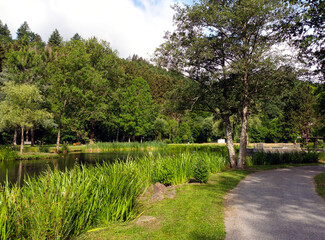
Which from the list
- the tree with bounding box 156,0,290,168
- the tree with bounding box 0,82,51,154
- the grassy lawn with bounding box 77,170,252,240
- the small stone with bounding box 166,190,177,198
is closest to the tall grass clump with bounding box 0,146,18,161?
the tree with bounding box 0,82,51,154

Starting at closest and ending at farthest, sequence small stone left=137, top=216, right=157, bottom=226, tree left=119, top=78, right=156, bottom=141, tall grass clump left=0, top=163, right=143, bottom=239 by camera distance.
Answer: tall grass clump left=0, top=163, right=143, bottom=239
small stone left=137, top=216, right=157, bottom=226
tree left=119, top=78, right=156, bottom=141

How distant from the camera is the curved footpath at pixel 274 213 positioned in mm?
4098

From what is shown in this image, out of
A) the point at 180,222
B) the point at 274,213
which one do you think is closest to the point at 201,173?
the point at 274,213

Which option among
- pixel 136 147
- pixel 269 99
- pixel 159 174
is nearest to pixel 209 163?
pixel 159 174

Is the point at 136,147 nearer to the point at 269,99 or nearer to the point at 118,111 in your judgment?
the point at 118,111

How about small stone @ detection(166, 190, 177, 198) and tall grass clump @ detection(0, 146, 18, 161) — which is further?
tall grass clump @ detection(0, 146, 18, 161)

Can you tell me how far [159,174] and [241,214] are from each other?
391cm

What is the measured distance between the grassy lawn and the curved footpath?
30 cm

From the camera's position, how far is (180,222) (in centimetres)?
474

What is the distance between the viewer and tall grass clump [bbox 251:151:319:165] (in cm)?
1577

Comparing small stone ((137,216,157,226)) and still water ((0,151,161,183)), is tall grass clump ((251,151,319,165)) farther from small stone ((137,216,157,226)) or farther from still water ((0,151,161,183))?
small stone ((137,216,157,226))

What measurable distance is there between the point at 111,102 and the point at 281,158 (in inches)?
1403

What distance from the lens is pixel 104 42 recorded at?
4872 cm

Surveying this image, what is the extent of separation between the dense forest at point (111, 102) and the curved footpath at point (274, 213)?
6543mm
